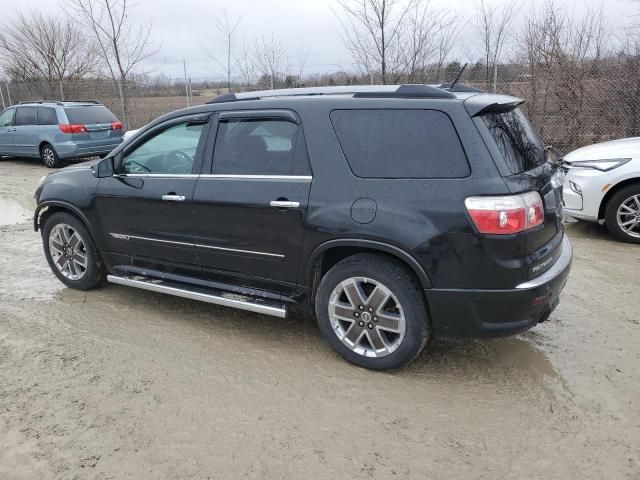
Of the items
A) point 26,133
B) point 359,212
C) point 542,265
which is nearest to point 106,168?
point 359,212

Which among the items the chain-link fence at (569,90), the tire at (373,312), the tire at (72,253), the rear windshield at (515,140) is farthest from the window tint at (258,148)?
the chain-link fence at (569,90)

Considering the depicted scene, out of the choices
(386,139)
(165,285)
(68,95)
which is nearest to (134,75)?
(68,95)

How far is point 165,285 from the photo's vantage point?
166 inches

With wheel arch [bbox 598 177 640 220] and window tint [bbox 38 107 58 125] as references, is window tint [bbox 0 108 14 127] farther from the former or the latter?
wheel arch [bbox 598 177 640 220]

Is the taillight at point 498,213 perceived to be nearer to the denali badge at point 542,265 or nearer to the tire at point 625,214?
the denali badge at point 542,265

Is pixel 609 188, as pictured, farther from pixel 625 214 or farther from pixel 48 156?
pixel 48 156

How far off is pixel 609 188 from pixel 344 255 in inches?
163

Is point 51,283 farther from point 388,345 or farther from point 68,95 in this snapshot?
point 68,95

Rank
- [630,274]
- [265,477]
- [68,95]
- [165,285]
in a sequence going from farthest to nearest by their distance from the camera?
[68,95], [630,274], [165,285], [265,477]

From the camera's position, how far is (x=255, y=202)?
143 inches

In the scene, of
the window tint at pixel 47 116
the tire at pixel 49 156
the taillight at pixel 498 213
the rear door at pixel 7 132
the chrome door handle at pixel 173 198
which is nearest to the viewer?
the taillight at pixel 498 213

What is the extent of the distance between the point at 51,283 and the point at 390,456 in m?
3.93

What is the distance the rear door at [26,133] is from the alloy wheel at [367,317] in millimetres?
12402

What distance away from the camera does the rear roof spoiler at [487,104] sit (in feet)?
10.2
